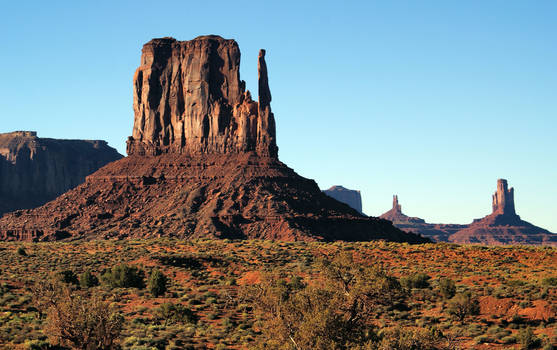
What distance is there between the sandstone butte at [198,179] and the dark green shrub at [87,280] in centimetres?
3971

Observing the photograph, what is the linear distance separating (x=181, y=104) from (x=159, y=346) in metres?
106

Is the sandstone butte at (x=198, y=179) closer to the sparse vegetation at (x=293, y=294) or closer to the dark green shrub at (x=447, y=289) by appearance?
the sparse vegetation at (x=293, y=294)

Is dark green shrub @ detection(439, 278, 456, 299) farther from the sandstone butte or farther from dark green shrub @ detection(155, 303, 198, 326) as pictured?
the sandstone butte

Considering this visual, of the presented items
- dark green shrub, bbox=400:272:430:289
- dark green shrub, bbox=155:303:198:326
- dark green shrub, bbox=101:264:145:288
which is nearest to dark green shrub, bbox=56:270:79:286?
dark green shrub, bbox=101:264:145:288

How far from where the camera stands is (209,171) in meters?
136

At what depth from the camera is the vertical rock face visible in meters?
139

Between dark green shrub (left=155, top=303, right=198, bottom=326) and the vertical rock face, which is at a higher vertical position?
the vertical rock face

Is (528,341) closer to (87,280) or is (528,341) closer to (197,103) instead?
(87,280)

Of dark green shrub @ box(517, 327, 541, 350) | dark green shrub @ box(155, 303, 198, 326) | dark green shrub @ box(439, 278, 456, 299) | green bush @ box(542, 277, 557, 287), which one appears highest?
green bush @ box(542, 277, 557, 287)

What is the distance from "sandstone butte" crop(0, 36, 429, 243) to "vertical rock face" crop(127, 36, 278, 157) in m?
0.19

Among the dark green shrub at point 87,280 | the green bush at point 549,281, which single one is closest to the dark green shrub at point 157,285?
the dark green shrub at point 87,280

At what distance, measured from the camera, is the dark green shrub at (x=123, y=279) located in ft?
242

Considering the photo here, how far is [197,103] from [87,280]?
77.6 metres

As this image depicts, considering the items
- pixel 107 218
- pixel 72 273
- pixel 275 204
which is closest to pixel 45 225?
pixel 107 218
